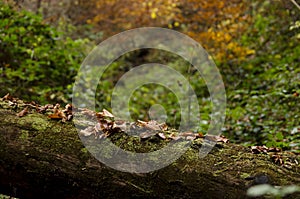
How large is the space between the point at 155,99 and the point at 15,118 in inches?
260

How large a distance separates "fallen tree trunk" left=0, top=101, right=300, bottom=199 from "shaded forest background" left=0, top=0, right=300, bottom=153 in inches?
69.9

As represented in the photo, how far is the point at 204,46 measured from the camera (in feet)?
28.9

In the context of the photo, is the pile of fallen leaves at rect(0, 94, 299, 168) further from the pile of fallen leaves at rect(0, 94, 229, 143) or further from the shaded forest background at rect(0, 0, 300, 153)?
the shaded forest background at rect(0, 0, 300, 153)

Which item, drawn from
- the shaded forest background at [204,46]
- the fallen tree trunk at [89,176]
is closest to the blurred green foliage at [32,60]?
the shaded forest background at [204,46]

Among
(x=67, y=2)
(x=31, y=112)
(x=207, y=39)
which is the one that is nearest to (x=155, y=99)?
(x=207, y=39)

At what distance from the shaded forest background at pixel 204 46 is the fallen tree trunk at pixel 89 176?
1.78m

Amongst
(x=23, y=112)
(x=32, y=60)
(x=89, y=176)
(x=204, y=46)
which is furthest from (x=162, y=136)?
(x=204, y=46)

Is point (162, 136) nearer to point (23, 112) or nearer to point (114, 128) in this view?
point (114, 128)

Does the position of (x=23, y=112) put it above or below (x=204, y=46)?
below

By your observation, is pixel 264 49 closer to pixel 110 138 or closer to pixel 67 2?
pixel 67 2

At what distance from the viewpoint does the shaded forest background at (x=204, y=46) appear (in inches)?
231

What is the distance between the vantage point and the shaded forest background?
19.2ft

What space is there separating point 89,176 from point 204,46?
22.0 feet

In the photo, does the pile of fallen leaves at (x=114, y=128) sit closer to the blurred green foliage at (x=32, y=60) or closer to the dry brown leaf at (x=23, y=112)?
the dry brown leaf at (x=23, y=112)
